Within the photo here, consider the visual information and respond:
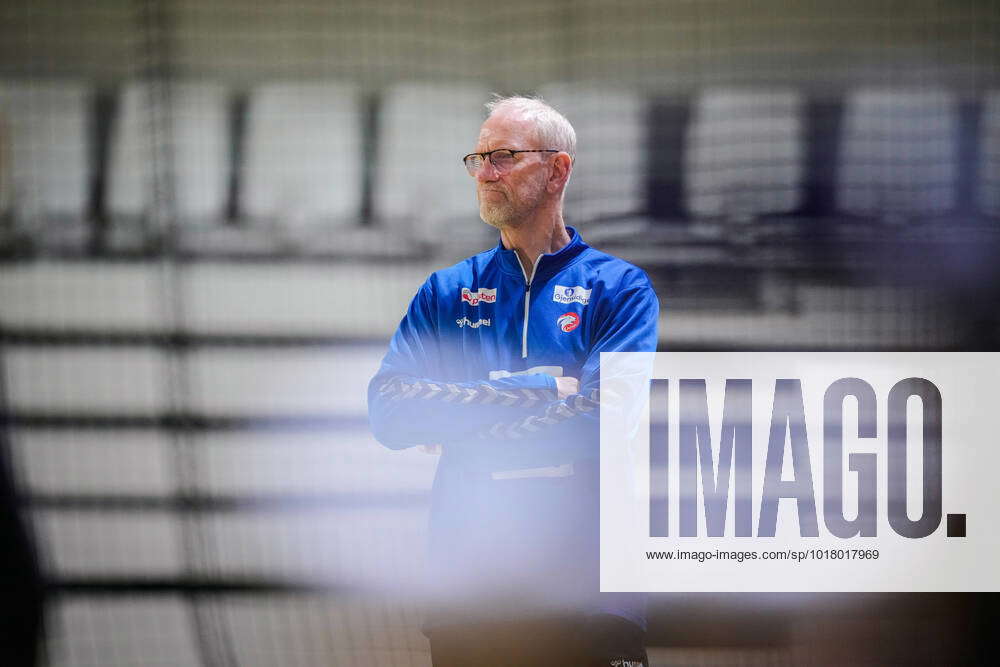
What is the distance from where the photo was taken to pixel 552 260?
1.93 metres

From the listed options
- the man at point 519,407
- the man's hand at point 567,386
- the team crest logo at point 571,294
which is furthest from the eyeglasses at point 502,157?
the man's hand at point 567,386

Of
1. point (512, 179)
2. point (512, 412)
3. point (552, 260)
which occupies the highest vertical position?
point (512, 179)

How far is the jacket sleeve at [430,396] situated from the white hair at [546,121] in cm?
40

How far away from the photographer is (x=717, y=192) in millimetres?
2107

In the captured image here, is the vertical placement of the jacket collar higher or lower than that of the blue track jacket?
higher

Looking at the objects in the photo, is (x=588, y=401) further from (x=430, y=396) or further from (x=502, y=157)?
(x=502, y=157)

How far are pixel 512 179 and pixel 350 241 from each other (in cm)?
43

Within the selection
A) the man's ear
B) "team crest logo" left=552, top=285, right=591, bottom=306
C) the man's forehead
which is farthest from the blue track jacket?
the man's forehead

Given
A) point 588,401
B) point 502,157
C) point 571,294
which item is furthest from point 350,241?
point 588,401

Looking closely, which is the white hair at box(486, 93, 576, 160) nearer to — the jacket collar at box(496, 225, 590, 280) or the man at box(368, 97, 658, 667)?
the man at box(368, 97, 658, 667)

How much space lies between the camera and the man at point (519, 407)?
186 centimetres

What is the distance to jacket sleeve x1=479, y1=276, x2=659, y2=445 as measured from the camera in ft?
6.06

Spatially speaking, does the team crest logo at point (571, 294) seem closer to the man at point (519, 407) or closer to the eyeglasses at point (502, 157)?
the man at point (519, 407)

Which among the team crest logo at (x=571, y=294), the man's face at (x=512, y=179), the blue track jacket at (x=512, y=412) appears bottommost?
the blue track jacket at (x=512, y=412)
